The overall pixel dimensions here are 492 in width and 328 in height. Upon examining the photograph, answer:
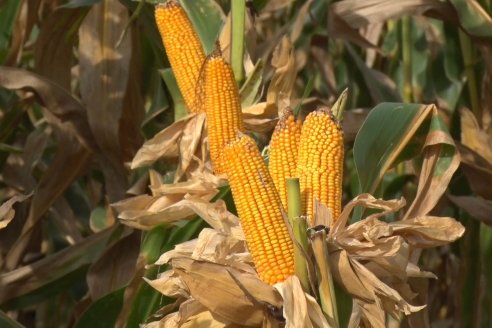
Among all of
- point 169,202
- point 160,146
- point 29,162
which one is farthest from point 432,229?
point 29,162

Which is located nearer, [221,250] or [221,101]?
[221,250]

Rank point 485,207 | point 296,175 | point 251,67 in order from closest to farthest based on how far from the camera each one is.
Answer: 1. point 296,175
2. point 251,67
3. point 485,207

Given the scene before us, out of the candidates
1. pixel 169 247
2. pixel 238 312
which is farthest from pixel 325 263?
pixel 169 247

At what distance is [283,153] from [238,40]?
2.52ft

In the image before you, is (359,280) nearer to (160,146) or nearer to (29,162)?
(160,146)

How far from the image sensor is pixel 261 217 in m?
1.96

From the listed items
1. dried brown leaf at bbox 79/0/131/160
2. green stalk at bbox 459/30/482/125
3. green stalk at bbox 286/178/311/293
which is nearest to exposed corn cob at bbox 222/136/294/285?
green stalk at bbox 286/178/311/293

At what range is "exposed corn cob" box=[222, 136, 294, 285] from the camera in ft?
6.44

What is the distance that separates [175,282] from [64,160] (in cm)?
168

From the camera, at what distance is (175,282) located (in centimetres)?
215

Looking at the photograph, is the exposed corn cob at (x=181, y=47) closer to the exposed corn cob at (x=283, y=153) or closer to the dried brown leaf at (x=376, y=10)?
the exposed corn cob at (x=283, y=153)

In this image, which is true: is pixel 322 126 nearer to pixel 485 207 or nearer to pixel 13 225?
pixel 485 207

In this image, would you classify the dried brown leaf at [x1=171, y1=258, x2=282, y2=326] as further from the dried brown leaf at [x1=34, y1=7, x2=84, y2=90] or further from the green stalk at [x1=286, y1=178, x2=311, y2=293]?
the dried brown leaf at [x1=34, y1=7, x2=84, y2=90]

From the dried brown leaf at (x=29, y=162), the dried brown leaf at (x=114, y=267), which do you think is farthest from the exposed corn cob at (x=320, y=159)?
the dried brown leaf at (x=29, y=162)
